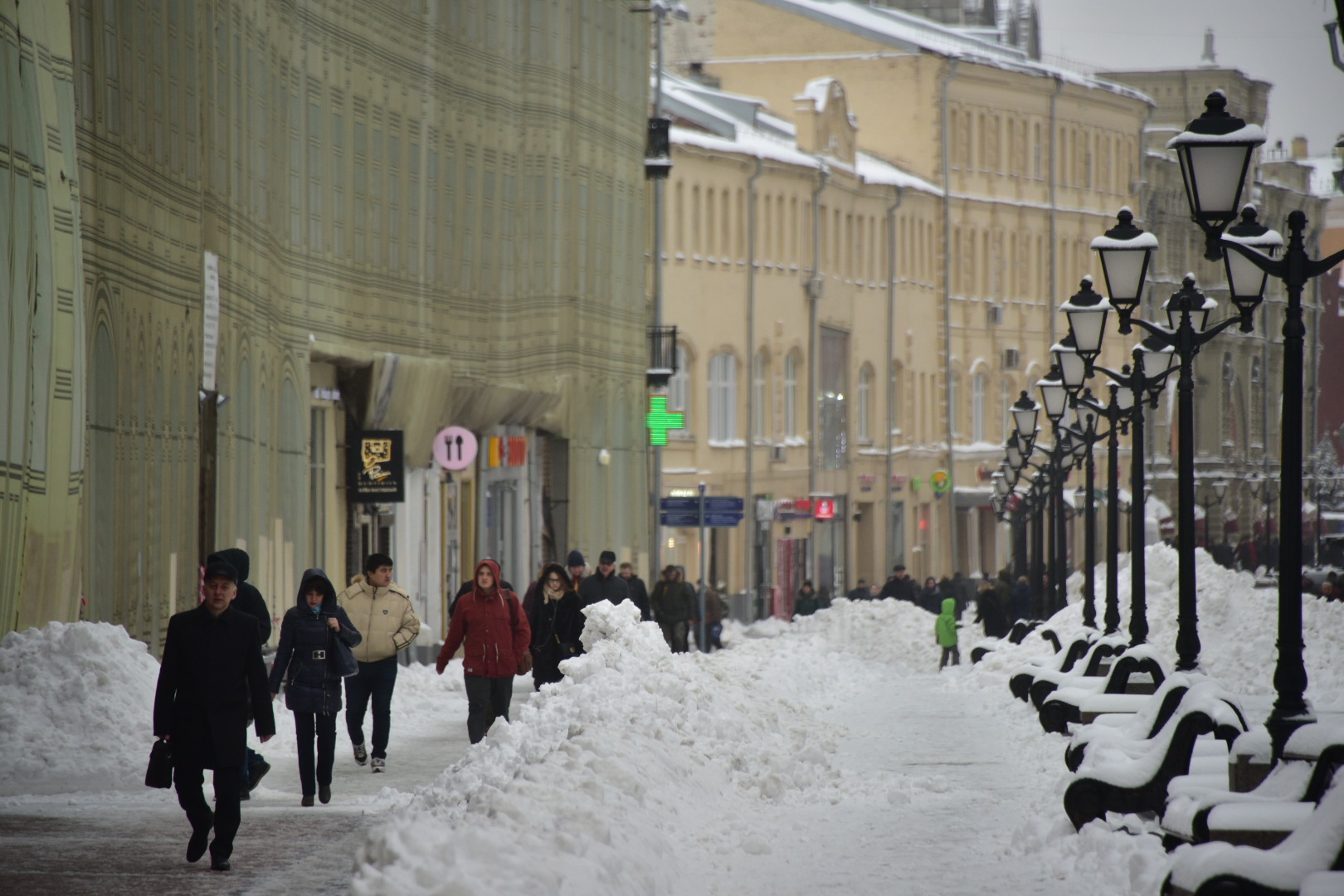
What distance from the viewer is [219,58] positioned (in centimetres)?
2197

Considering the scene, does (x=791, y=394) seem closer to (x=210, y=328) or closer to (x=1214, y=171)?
(x=210, y=328)

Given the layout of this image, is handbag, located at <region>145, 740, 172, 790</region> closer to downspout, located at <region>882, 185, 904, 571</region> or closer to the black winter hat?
the black winter hat

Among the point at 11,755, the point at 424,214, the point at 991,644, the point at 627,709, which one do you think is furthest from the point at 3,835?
the point at 991,644

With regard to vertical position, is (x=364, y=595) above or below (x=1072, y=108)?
below

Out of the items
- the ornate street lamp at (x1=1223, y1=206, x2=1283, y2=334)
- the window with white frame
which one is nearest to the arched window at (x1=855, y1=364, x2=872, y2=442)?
the window with white frame

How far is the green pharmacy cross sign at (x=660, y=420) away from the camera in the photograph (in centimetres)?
4484

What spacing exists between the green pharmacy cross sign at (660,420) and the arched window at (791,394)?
41.1 ft

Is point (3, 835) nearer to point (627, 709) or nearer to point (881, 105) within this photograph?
point (627, 709)

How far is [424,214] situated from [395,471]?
14.9 feet

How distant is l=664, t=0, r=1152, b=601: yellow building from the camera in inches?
2360

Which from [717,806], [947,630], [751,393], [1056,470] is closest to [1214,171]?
[717,806]

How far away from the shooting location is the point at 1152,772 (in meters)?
11.4

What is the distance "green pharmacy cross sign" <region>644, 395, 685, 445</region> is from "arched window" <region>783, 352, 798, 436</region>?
12.5 metres

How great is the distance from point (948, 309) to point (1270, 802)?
61.2 meters
